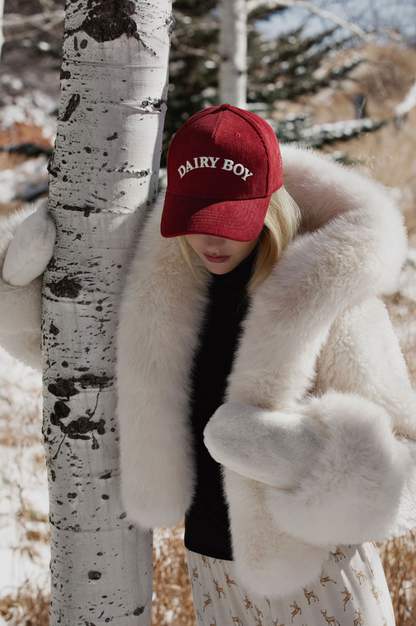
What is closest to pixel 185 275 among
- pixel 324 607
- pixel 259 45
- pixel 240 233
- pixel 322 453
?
pixel 240 233

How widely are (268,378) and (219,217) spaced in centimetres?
34

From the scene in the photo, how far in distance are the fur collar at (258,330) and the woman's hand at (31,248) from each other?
206mm

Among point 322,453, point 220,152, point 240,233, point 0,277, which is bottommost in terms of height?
point 322,453

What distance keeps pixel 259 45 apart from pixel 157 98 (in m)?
6.81

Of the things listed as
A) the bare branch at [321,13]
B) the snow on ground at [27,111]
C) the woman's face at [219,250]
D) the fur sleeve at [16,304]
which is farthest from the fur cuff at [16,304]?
the snow on ground at [27,111]

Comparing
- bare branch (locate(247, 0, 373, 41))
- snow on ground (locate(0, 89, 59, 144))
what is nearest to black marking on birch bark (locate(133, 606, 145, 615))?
bare branch (locate(247, 0, 373, 41))

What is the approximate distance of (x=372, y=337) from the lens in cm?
101

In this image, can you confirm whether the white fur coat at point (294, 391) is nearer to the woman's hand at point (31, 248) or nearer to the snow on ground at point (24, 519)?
the woman's hand at point (31, 248)

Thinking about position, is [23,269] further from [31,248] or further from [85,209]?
[85,209]

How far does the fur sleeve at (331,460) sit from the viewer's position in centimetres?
92

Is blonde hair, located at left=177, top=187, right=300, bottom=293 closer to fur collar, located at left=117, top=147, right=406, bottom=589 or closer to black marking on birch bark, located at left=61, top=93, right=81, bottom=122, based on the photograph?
fur collar, located at left=117, top=147, right=406, bottom=589

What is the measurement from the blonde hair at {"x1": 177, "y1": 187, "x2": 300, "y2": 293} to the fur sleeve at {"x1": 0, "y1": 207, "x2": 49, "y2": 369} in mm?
554

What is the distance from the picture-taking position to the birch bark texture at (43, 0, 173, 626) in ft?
3.61

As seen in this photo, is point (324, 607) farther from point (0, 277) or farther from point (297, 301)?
point (0, 277)
